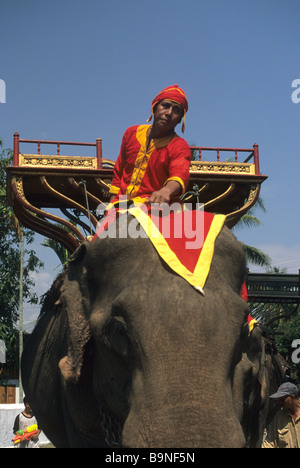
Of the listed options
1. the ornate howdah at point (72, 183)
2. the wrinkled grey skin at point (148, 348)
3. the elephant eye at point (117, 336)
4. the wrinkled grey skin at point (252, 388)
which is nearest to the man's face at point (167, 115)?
the wrinkled grey skin at point (148, 348)

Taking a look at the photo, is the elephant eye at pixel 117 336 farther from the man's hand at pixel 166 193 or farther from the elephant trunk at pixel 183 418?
the man's hand at pixel 166 193

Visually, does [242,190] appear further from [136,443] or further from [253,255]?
[253,255]

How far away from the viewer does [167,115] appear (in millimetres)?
3744

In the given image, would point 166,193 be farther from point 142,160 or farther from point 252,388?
point 252,388

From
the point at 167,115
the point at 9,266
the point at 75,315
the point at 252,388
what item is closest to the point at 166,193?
the point at 167,115

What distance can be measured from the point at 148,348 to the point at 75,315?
0.69 meters

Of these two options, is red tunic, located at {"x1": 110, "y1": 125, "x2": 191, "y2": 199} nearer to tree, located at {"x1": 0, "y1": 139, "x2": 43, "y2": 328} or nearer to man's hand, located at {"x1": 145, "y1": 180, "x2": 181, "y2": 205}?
man's hand, located at {"x1": 145, "y1": 180, "x2": 181, "y2": 205}

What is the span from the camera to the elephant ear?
9.93ft

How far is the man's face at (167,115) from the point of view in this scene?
12.3 feet

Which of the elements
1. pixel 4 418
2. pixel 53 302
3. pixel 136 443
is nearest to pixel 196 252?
pixel 136 443

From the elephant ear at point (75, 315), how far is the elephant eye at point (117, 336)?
29 cm

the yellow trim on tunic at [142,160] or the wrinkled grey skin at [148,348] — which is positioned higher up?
the yellow trim on tunic at [142,160]

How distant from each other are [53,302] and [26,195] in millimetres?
9350

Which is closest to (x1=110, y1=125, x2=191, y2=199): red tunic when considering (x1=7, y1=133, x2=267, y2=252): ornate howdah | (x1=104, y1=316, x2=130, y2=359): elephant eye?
(x1=104, y1=316, x2=130, y2=359): elephant eye
